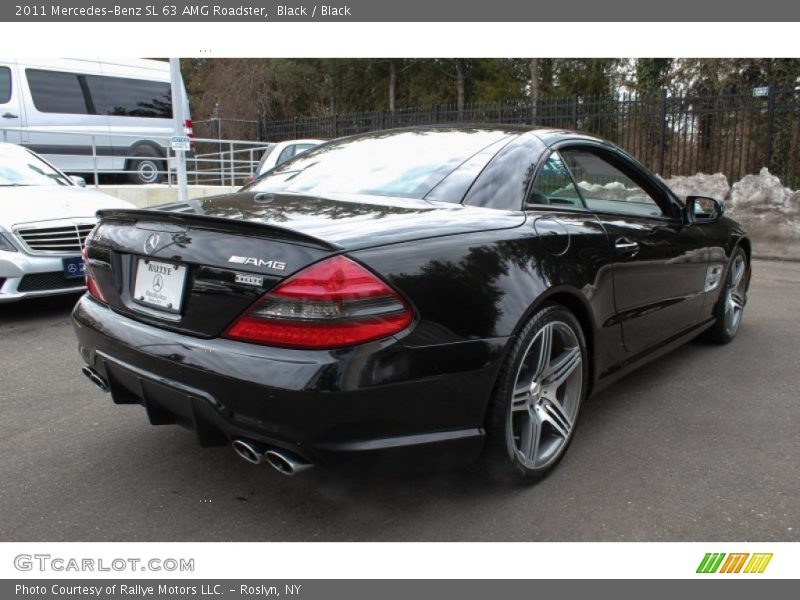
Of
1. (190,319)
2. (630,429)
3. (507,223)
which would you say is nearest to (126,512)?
(190,319)

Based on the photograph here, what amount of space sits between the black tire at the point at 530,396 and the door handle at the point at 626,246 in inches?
20.5

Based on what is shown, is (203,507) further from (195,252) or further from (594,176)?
(594,176)

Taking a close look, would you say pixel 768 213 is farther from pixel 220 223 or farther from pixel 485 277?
pixel 220 223

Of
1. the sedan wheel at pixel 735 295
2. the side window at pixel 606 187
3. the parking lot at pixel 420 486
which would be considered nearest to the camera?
the parking lot at pixel 420 486

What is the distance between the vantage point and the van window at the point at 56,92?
1140 centimetres

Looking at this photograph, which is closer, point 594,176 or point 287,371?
point 287,371

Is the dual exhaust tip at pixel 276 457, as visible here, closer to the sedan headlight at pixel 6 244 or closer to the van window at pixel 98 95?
the sedan headlight at pixel 6 244

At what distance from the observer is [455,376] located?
217cm

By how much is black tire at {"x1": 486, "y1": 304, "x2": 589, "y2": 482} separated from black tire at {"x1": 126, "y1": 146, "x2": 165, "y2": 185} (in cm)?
1180

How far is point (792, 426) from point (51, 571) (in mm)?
3341

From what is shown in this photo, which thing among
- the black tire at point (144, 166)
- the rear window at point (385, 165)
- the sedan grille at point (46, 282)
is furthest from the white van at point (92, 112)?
the rear window at point (385, 165)

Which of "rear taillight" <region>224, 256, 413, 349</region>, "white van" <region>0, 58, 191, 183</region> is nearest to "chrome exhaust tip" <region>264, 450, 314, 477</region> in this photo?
"rear taillight" <region>224, 256, 413, 349</region>

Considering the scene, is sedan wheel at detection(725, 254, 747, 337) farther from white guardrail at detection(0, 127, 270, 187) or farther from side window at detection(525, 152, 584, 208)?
white guardrail at detection(0, 127, 270, 187)

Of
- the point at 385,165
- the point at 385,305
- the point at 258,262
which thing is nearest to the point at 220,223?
the point at 258,262
